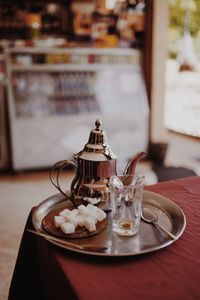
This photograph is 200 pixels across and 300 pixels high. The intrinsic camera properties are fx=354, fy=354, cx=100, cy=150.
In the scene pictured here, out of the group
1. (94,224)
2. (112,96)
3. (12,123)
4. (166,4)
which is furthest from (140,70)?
(94,224)

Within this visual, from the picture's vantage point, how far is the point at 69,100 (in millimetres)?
3910

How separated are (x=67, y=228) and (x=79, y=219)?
45 millimetres

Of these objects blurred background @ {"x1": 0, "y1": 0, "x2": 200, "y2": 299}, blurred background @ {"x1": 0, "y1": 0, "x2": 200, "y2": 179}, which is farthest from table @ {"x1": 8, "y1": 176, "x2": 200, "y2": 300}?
blurred background @ {"x1": 0, "y1": 0, "x2": 200, "y2": 179}

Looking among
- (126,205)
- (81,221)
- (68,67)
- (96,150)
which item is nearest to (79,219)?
(81,221)

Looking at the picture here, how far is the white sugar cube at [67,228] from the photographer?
0.91 m

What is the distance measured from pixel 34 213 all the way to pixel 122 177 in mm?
283

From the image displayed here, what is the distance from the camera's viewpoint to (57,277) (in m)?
0.84

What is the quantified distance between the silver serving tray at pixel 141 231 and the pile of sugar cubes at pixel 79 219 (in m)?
0.03

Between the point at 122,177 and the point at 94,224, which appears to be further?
the point at 122,177

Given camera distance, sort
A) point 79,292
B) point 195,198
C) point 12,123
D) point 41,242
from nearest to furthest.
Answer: point 79,292 → point 41,242 → point 195,198 → point 12,123

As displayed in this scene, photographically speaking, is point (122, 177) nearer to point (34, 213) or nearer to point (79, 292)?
point (34, 213)

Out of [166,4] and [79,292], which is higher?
[166,4]

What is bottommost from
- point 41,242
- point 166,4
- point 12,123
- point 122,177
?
point 12,123

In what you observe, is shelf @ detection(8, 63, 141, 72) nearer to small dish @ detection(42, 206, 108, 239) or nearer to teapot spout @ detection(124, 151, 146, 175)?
teapot spout @ detection(124, 151, 146, 175)
